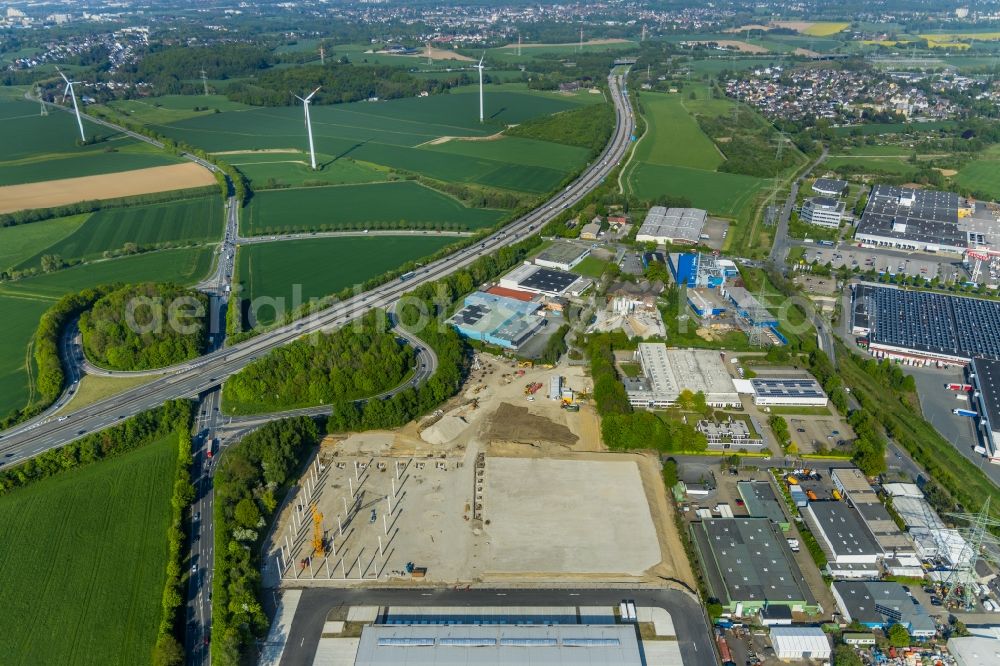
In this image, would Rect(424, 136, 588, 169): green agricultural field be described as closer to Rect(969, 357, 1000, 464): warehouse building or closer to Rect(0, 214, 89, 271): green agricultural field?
Rect(0, 214, 89, 271): green agricultural field

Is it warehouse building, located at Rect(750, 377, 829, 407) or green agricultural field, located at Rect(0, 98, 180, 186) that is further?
green agricultural field, located at Rect(0, 98, 180, 186)

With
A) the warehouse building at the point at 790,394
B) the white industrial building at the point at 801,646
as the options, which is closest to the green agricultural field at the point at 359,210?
the warehouse building at the point at 790,394

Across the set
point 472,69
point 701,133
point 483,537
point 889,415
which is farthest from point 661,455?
point 472,69

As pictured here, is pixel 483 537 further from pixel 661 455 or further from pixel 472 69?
pixel 472 69

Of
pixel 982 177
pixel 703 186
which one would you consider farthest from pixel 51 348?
pixel 982 177

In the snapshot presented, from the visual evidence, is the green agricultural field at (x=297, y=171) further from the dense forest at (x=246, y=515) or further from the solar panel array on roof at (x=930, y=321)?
the solar panel array on roof at (x=930, y=321)

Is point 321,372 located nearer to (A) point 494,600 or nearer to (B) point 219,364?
(B) point 219,364

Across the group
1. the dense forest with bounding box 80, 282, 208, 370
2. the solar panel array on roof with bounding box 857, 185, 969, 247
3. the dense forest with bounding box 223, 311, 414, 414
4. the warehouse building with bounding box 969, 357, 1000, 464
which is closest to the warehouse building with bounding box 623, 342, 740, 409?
the warehouse building with bounding box 969, 357, 1000, 464
